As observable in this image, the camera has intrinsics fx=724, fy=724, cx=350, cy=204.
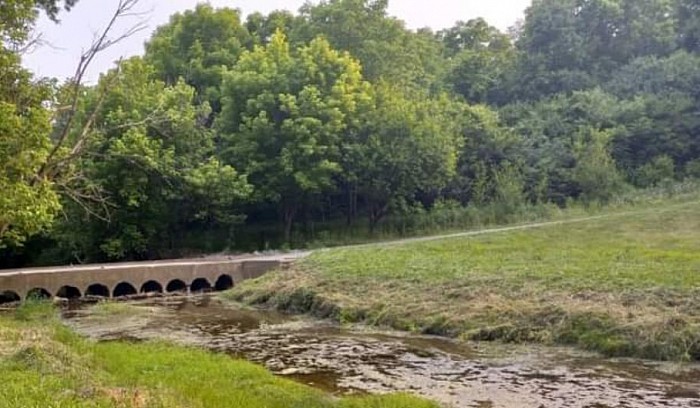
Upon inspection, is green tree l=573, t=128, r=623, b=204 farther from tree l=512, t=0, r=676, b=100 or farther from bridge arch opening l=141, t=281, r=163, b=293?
bridge arch opening l=141, t=281, r=163, b=293

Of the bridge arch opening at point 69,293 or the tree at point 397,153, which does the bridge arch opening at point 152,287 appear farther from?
the tree at point 397,153

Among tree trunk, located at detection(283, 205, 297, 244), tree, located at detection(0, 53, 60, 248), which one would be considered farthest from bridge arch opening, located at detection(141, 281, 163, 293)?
tree, located at detection(0, 53, 60, 248)

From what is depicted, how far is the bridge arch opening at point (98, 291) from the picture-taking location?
105ft

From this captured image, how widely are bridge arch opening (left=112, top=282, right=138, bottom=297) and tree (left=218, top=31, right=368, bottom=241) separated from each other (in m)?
10.8

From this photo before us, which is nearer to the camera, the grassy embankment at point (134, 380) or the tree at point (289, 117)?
the grassy embankment at point (134, 380)

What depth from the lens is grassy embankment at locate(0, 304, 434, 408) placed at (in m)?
9.67

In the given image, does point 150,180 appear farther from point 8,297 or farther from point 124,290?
point 8,297

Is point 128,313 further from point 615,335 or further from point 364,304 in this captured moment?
point 615,335

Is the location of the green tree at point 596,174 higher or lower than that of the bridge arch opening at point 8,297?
higher

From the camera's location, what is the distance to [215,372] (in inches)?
560

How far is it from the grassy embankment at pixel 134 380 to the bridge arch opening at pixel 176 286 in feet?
51.8

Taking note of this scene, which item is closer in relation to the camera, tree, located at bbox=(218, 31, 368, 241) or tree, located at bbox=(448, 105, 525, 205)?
tree, located at bbox=(218, 31, 368, 241)

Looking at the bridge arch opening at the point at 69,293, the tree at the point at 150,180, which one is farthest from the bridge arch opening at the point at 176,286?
the tree at the point at 150,180

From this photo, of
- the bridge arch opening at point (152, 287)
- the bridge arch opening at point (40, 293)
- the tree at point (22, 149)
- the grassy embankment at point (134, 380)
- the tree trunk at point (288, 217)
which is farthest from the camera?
the tree trunk at point (288, 217)
